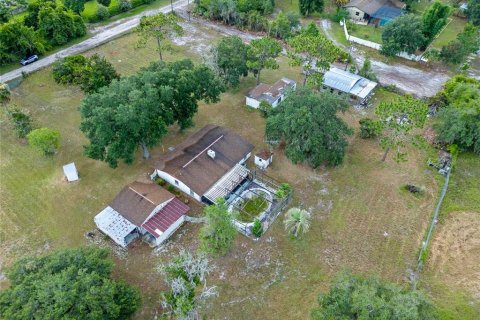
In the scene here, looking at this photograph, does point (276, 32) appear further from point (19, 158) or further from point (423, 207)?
point (19, 158)

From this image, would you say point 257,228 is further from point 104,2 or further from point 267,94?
point 104,2

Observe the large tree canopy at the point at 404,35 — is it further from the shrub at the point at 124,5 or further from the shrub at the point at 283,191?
the shrub at the point at 124,5

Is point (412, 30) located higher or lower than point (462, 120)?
higher

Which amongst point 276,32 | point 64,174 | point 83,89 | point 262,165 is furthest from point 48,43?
point 262,165

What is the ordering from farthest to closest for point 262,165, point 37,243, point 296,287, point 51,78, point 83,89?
point 51,78, point 83,89, point 262,165, point 37,243, point 296,287

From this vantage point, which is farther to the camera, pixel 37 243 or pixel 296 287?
pixel 37 243

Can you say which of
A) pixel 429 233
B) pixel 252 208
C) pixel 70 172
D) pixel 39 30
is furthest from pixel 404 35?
pixel 39 30
